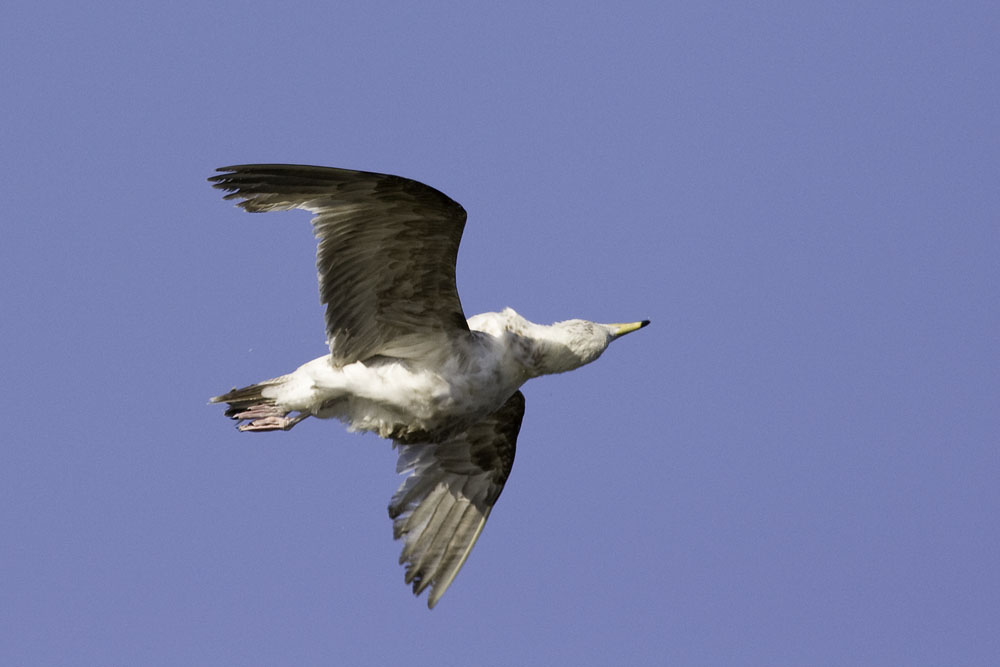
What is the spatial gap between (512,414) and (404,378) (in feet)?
5.81

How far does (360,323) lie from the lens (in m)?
9.92

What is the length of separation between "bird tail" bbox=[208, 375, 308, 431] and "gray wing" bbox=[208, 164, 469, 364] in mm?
546

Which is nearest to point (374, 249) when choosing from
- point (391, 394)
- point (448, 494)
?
point (391, 394)

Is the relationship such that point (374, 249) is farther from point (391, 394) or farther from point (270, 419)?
point (270, 419)

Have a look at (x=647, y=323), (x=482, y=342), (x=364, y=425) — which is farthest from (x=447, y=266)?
(x=647, y=323)

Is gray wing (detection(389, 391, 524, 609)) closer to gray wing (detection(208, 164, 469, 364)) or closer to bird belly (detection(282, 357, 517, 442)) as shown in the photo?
bird belly (detection(282, 357, 517, 442))

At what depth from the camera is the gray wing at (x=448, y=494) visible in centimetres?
1126

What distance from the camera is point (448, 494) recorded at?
37.6ft

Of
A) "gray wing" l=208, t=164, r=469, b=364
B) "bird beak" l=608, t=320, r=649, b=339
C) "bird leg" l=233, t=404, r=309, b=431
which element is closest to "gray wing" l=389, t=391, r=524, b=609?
"bird beak" l=608, t=320, r=649, b=339

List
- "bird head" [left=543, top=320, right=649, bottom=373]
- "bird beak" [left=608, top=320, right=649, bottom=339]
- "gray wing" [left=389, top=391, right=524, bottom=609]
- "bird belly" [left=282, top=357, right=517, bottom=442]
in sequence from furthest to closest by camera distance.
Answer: "gray wing" [left=389, top=391, right=524, bottom=609] → "bird beak" [left=608, top=320, right=649, bottom=339] → "bird head" [left=543, top=320, right=649, bottom=373] → "bird belly" [left=282, top=357, right=517, bottom=442]

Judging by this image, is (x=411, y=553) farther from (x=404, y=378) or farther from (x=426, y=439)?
(x=404, y=378)

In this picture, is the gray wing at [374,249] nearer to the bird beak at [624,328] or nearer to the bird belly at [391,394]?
the bird belly at [391,394]

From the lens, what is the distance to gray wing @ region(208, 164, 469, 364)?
9.27m

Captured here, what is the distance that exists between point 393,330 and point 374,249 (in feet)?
2.10
